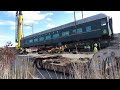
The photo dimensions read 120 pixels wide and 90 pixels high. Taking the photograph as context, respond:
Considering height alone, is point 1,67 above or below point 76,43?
below

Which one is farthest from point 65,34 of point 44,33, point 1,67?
point 1,67

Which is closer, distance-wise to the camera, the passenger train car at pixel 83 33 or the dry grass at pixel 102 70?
the dry grass at pixel 102 70

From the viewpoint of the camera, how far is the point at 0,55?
634 centimetres

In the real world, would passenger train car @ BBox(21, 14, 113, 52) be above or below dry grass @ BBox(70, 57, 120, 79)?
above

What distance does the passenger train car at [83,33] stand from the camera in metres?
12.9

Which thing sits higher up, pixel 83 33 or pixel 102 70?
pixel 83 33

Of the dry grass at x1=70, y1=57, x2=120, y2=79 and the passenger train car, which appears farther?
the passenger train car

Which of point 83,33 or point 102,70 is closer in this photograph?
point 102,70

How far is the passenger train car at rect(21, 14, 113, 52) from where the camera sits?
12.9 m

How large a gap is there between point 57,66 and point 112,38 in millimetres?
7892

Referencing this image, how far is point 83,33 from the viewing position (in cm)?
1416

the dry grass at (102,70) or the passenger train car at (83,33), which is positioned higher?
the passenger train car at (83,33)
